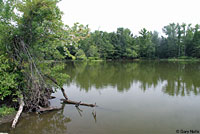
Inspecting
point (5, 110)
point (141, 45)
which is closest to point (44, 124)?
point (5, 110)

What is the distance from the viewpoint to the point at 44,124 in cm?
589

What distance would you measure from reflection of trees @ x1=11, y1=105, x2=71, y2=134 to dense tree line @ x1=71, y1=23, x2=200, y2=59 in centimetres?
4695

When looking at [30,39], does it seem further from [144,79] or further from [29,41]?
[144,79]

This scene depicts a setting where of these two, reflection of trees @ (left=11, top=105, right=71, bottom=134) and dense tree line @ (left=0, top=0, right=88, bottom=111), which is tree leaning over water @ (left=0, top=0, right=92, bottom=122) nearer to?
dense tree line @ (left=0, top=0, right=88, bottom=111)

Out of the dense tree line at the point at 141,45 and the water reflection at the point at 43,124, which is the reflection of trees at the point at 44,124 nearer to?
the water reflection at the point at 43,124

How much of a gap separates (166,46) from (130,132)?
5562 centimetres

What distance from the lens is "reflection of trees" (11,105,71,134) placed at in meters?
5.39

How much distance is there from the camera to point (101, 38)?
203 ft

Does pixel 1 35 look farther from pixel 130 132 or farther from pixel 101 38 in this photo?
pixel 101 38

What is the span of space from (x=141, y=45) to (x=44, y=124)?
56.5 m

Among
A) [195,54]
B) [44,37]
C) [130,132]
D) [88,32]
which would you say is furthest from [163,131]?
[195,54]

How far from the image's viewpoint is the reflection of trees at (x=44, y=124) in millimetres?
5386

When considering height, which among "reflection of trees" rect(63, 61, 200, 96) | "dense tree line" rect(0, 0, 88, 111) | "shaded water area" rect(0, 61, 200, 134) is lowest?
"shaded water area" rect(0, 61, 200, 134)

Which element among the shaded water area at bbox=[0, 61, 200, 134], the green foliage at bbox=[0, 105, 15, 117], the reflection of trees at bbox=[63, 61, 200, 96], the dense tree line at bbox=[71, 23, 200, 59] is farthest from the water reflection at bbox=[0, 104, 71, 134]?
the dense tree line at bbox=[71, 23, 200, 59]
